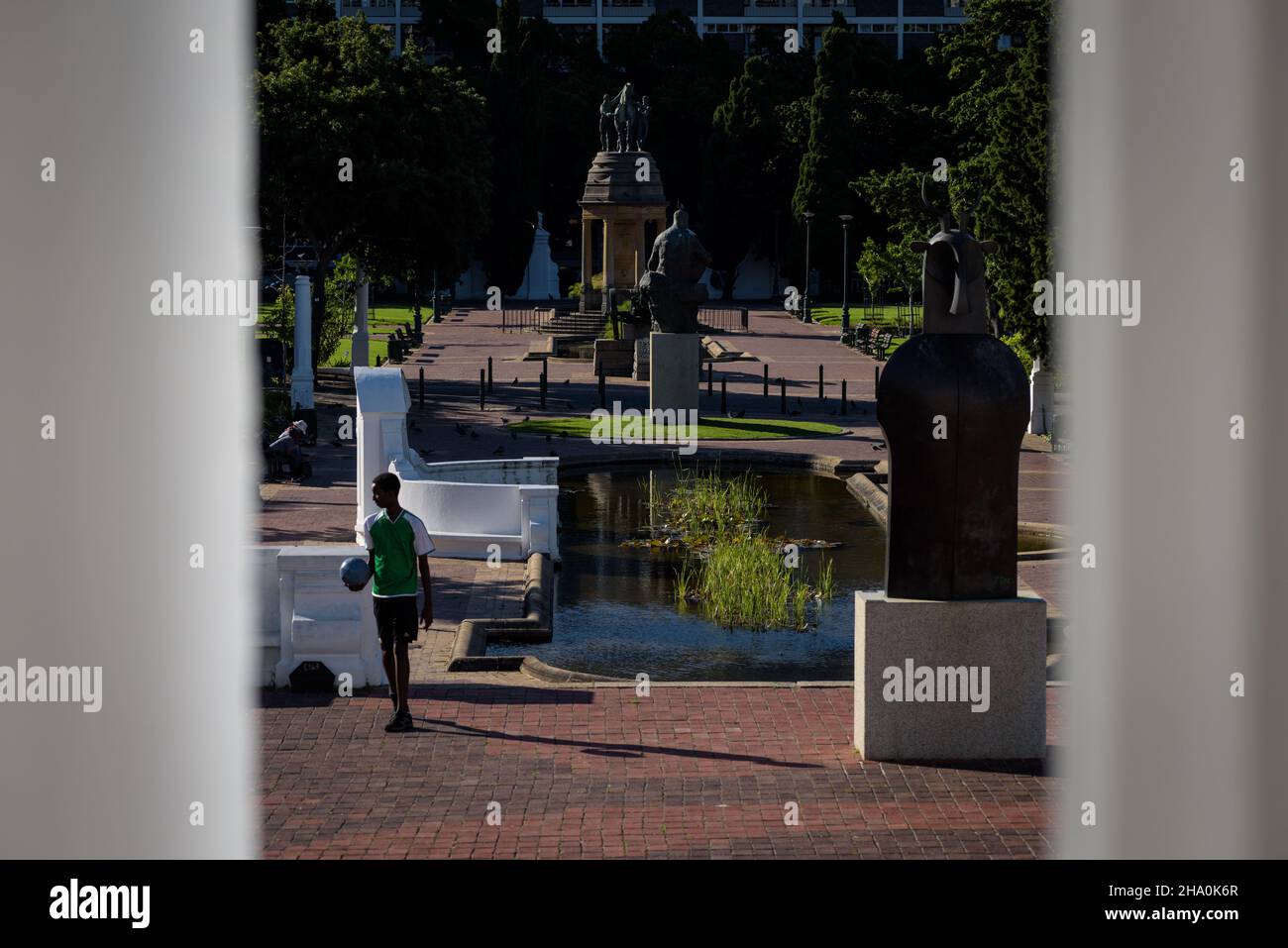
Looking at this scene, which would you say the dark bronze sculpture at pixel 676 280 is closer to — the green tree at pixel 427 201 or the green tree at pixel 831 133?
the green tree at pixel 427 201

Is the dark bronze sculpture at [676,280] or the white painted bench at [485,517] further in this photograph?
the dark bronze sculpture at [676,280]

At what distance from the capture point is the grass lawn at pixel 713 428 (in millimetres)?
31078

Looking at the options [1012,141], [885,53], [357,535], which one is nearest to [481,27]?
[885,53]

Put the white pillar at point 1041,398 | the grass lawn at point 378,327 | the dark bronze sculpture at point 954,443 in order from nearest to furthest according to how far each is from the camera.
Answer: the dark bronze sculpture at point 954,443 → the white pillar at point 1041,398 → the grass lawn at point 378,327

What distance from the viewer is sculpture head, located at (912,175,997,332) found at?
36.6ft

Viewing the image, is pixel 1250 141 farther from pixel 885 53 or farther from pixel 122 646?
pixel 885 53

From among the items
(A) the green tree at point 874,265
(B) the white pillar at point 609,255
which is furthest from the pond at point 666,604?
(A) the green tree at point 874,265

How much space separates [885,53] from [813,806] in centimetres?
7469

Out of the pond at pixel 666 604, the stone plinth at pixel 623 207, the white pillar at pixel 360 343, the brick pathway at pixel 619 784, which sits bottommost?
the brick pathway at pixel 619 784

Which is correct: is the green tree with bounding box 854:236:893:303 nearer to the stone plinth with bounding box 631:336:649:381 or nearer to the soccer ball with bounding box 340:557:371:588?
the stone plinth with bounding box 631:336:649:381

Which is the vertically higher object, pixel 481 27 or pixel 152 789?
pixel 481 27

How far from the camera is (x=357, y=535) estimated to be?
20.1 m

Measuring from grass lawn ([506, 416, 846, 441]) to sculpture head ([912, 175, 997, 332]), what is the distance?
63.3ft

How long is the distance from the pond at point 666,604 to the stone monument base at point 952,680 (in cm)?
327
